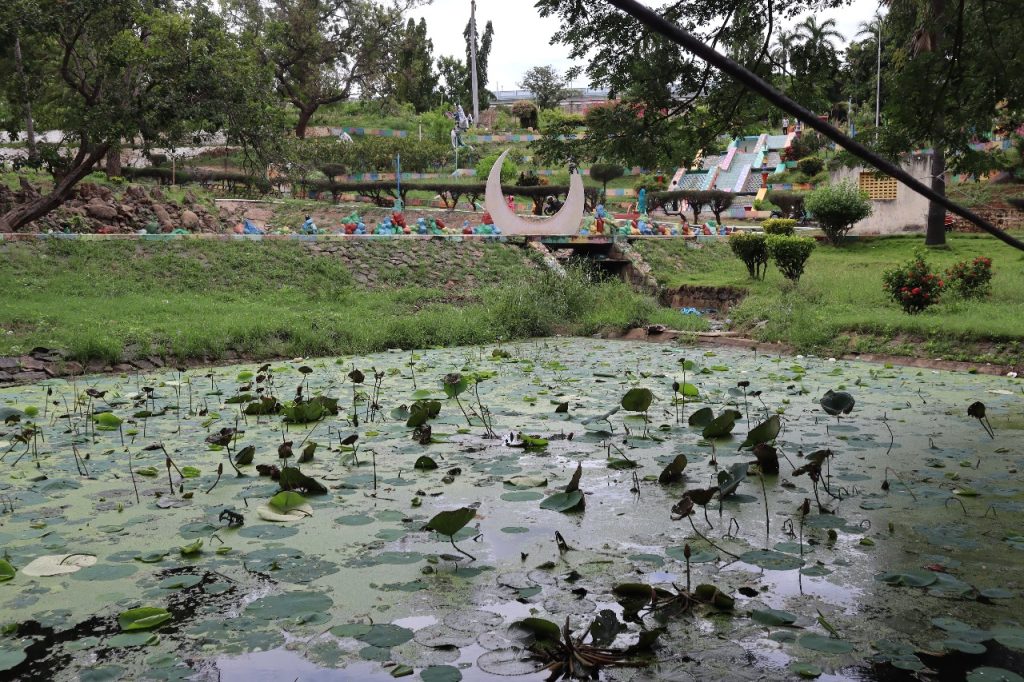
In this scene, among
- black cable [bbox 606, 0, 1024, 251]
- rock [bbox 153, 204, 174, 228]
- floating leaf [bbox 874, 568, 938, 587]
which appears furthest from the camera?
rock [bbox 153, 204, 174, 228]

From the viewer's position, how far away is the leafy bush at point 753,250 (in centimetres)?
1559

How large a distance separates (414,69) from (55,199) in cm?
2654

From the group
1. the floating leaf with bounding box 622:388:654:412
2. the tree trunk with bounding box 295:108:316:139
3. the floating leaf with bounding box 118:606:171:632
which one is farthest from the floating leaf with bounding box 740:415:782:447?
the tree trunk with bounding box 295:108:316:139

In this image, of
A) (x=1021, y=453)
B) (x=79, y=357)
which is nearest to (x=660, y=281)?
(x=79, y=357)

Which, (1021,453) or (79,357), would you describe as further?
(79,357)

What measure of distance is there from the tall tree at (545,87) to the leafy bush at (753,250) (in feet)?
120

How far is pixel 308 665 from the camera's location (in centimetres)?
227

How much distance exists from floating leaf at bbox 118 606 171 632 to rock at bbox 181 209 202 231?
14.1 m

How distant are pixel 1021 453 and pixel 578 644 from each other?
11.4 feet

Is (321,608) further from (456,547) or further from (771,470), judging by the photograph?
(771,470)

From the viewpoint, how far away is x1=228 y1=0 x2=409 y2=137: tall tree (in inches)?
1211

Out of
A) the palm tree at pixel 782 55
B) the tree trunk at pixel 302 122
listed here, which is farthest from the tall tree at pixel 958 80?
the tree trunk at pixel 302 122

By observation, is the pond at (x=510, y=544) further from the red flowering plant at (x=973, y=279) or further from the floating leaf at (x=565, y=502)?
the red flowering plant at (x=973, y=279)

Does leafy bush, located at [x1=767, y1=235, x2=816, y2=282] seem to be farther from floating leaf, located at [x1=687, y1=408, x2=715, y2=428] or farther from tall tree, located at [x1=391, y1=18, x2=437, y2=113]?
tall tree, located at [x1=391, y1=18, x2=437, y2=113]
